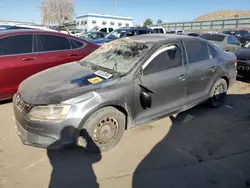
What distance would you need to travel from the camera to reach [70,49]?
523 centimetres

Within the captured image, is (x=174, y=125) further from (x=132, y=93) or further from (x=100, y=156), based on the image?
(x=100, y=156)

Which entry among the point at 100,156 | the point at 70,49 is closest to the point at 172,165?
the point at 100,156

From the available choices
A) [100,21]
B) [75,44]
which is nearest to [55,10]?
[100,21]

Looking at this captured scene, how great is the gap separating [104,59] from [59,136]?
5.34 ft

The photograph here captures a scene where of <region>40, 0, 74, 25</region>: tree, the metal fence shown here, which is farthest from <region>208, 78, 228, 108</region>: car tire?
<region>40, 0, 74, 25</region>: tree

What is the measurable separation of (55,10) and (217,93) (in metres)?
52.9

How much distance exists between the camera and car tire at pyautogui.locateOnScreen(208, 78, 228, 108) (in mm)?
4516

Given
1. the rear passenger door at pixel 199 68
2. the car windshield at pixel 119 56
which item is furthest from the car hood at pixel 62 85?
the rear passenger door at pixel 199 68

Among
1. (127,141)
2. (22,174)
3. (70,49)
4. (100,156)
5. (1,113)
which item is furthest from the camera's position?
(70,49)

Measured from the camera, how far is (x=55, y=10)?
5034 centimetres

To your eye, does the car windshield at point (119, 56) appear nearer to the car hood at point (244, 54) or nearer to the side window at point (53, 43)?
the side window at point (53, 43)

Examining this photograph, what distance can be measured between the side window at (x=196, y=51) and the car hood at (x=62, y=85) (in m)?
1.64

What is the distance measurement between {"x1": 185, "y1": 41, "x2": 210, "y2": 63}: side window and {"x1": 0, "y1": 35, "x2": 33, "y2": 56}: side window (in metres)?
3.29

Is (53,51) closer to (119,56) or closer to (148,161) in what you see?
(119,56)
